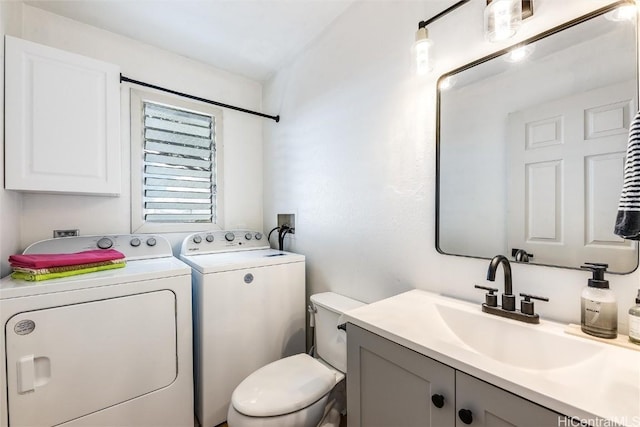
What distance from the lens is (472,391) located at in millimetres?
690

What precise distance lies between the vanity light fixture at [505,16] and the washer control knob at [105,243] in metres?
2.35

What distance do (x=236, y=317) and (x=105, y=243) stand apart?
0.99m

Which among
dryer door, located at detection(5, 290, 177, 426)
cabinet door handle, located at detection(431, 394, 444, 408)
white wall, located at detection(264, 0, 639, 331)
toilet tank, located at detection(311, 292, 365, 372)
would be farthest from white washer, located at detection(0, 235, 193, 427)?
cabinet door handle, located at detection(431, 394, 444, 408)

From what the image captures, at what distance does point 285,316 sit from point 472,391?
141cm

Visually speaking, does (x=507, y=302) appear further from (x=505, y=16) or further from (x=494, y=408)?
(x=505, y=16)

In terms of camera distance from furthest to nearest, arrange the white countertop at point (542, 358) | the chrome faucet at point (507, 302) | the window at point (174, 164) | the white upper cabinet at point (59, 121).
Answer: the window at point (174, 164), the white upper cabinet at point (59, 121), the chrome faucet at point (507, 302), the white countertop at point (542, 358)

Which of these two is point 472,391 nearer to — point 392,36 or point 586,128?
point 586,128

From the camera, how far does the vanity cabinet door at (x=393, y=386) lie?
75 cm

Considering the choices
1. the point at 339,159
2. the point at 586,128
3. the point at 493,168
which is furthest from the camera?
the point at 339,159

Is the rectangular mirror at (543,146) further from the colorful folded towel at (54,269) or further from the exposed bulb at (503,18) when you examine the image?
the colorful folded towel at (54,269)

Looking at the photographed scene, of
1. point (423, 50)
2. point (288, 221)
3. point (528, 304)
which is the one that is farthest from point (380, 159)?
point (288, 221)

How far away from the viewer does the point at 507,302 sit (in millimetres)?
989

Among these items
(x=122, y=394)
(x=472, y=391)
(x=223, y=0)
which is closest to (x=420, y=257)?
(x=472, y=391)

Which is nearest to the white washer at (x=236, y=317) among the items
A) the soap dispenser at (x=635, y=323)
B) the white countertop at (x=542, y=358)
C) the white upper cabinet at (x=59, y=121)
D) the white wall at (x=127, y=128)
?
the white wall at (x=127, y=128)
